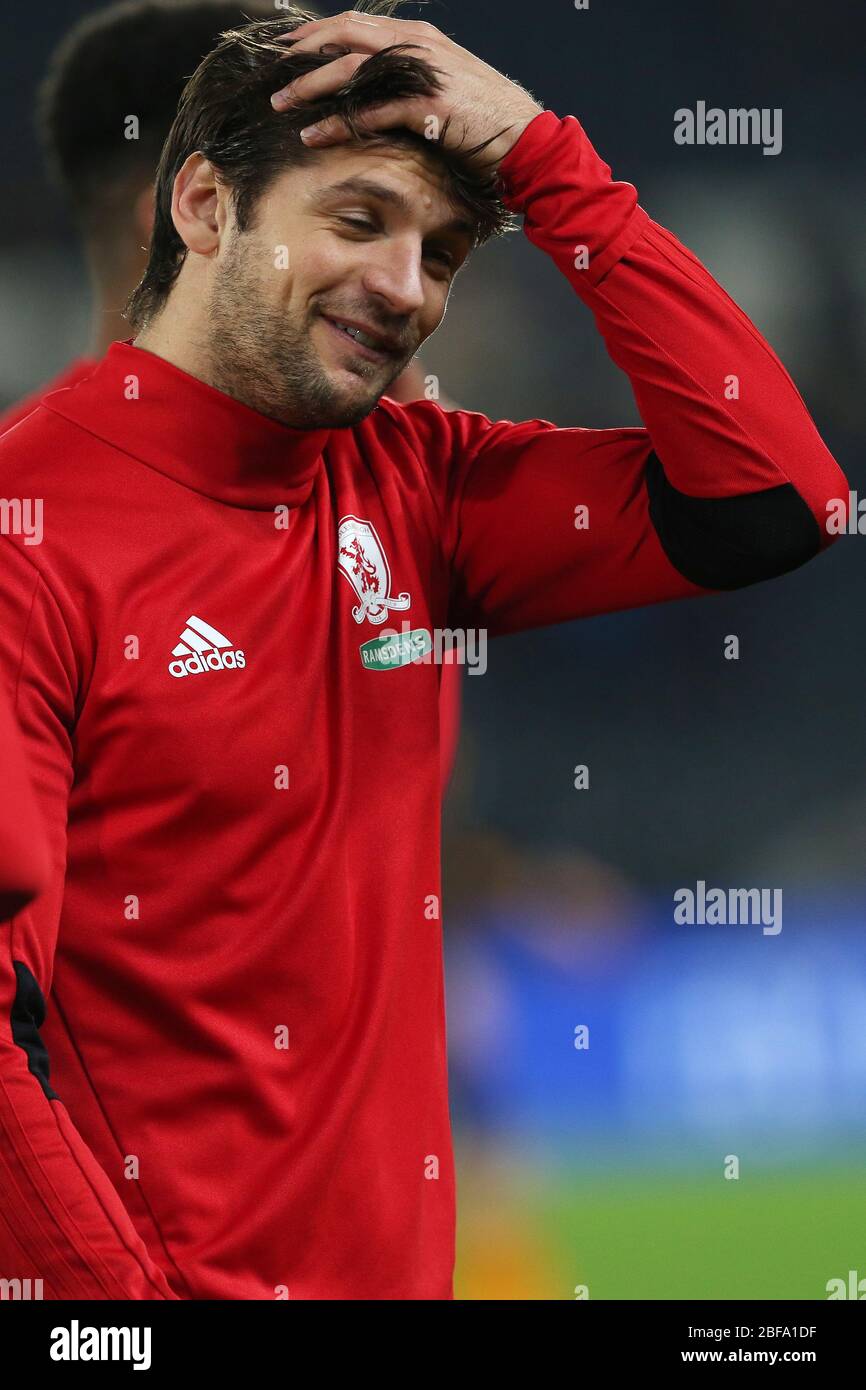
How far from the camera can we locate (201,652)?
133cm

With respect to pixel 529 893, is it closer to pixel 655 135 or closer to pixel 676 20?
pixel 655 135

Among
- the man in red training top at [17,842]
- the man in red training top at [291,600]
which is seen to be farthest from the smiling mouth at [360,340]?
the man in red training top at [17,842]

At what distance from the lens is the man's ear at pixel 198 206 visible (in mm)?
1427

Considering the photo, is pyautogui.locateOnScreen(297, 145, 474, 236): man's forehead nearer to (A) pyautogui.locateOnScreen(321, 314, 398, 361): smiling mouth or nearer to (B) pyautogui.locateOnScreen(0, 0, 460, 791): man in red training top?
(A) pyautogui.locateOnScreen(321, 314, 398, 361): smiling mouth

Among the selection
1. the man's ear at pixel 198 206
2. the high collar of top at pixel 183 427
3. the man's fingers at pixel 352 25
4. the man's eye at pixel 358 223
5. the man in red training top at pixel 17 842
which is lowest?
the man in red training top at pixel 17 842

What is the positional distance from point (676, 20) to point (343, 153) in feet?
9.33

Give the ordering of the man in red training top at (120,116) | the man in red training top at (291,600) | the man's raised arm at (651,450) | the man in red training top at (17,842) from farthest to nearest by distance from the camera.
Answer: the man in red training top at (120,116), the man's raised arm at (651,450), the man in red training top at (291,600), the man in red training top at (17,842)

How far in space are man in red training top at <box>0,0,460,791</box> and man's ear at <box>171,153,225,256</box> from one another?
59cm

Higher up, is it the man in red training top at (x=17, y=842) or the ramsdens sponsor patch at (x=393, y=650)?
the ramsdens sponsor patch at (x=393, y=650)

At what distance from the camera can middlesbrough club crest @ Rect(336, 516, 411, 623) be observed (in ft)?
4.73

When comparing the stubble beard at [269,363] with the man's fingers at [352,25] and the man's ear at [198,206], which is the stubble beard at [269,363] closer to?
the man's ear at [198,206]

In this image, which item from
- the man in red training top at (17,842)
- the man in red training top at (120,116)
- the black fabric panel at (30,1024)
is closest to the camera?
the man in red training top at (17,842)

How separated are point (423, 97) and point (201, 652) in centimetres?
47

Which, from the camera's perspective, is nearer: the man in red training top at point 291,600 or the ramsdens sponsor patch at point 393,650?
the man in red training top at point 291,600
